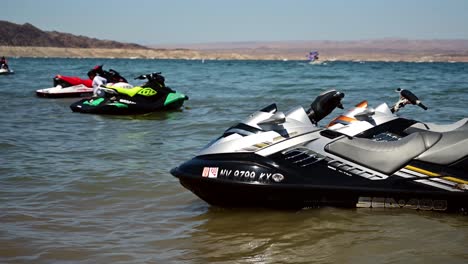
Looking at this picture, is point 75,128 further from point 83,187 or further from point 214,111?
point 83,187

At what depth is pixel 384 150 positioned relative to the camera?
4762 millimetres

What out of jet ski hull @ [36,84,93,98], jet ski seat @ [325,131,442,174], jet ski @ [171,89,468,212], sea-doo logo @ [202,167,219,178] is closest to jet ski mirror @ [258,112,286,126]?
jet ski @ [171,89,468,212]

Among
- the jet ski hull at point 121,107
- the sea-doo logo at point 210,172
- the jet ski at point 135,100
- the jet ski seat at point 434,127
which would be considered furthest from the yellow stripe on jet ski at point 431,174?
the jet ski hull at point 121,107

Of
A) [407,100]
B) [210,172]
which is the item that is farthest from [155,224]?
[407,100]

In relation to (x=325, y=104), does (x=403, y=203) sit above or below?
below

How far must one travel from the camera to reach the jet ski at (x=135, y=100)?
13.3 meters

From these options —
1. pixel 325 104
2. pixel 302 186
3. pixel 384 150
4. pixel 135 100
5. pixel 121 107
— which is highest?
pixel 325 104

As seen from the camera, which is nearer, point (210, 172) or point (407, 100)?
point (210, 172)

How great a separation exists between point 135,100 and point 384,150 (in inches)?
357

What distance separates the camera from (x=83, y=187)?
6207 mm

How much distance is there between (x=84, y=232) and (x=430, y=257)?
7.85ft

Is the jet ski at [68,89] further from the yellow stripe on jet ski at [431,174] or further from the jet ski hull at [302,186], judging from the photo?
the yellow stripe on jet ski at [431,174]

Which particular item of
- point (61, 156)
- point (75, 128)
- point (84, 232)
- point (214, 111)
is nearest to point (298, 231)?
point (84, 232)

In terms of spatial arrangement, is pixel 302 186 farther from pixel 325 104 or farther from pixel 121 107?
pixel 121 107
